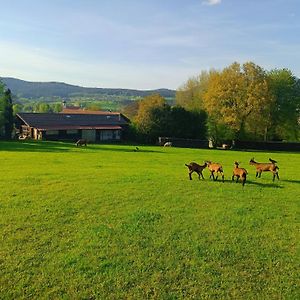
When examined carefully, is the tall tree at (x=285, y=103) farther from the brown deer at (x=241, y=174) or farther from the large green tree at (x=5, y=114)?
the large green tree at (x=5, y=114)

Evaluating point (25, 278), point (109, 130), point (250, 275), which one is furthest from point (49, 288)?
point (109, 130)

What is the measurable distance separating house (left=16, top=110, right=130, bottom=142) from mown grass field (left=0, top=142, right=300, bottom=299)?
2094 inches

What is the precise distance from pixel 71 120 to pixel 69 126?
3506 millimetres

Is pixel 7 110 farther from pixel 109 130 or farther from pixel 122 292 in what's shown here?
pixel 122 292

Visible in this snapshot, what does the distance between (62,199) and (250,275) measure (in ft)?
29.8

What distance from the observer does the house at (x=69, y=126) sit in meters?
70.6

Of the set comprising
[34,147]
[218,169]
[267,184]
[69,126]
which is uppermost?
[69,126]

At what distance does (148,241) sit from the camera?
12461mm

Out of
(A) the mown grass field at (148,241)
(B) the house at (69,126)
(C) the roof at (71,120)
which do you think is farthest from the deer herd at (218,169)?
A: (C) the roof at (71,120)

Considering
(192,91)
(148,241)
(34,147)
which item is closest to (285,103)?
(192,91)

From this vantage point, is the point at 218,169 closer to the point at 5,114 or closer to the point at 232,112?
the point at 232,112

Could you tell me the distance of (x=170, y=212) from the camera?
15.0m

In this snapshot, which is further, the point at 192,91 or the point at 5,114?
the point at 192,91

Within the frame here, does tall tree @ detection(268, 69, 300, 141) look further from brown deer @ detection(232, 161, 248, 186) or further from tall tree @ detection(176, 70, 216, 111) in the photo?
brown deer @ detection(232, 161, 248, 186)
